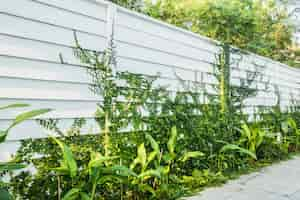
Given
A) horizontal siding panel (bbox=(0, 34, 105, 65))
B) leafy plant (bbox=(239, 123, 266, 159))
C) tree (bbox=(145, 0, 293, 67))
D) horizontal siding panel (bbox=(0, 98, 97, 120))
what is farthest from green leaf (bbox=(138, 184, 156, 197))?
tree (bbox=(145, 0, 293, 67))

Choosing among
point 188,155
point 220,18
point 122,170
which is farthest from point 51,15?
point 220,18

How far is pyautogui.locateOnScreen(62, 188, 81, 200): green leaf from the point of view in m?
1.90

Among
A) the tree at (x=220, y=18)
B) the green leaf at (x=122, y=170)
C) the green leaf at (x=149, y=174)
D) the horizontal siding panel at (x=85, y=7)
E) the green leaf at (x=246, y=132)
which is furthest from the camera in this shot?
the tree at (x=220, y=18)

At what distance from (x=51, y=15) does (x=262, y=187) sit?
7.28ft

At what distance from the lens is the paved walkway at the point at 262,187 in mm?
2637

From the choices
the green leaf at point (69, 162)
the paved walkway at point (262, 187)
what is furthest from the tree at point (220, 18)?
the green leaf at point (69, 162)

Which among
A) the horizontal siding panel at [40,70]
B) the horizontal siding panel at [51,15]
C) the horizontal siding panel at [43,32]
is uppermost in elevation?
the horizontal siding panel at [51,15]

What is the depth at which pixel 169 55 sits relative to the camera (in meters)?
3.28

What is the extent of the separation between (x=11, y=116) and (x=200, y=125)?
1968mm

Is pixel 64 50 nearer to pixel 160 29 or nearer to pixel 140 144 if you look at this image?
pixel 140 144

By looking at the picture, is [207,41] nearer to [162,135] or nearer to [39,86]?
[162,135]

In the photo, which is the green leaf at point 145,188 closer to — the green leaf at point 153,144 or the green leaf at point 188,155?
the green leaf at point 153,144

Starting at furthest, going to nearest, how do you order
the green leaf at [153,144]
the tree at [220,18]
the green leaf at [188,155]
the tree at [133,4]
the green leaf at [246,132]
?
the tree at [133,4] → the tree at [220,18] → the green leaf at [246,132] → the green leaf at [188,155] → the green leaf at [153,144]

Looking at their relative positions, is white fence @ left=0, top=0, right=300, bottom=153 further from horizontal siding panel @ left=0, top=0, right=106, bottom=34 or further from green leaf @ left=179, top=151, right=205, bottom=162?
green leaf @ left=179, top=151, right=205, bottom=162
